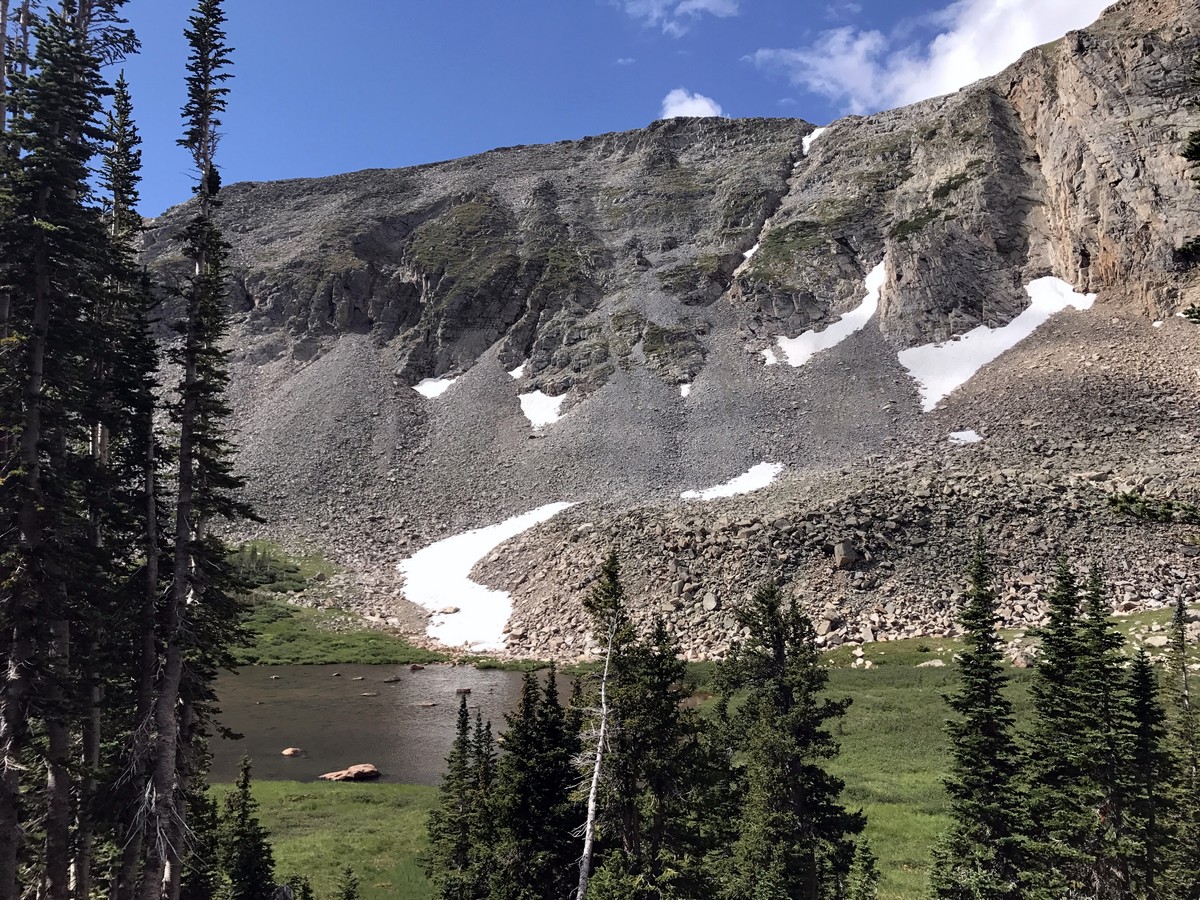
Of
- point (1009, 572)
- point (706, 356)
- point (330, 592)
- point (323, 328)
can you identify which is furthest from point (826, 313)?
point (323, 328)

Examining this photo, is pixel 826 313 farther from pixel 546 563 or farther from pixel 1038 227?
pixel 546 563

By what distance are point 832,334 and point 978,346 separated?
1843 cm

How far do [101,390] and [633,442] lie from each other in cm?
6894

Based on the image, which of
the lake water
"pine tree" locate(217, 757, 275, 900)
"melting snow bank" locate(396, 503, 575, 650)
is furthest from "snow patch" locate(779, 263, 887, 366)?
"pine tree" locate(217, 757, 275, 900)

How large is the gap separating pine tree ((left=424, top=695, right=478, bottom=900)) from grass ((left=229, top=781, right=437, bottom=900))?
2.54 m

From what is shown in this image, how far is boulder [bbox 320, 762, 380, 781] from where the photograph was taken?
1384 inches

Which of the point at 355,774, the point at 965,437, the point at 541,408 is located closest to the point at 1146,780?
the point at 355,774

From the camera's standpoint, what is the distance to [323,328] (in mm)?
120875

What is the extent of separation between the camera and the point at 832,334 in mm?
94000

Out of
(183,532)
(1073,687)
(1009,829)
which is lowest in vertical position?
(1009,829)

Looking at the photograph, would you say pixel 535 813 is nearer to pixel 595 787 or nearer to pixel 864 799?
pixel 595 787

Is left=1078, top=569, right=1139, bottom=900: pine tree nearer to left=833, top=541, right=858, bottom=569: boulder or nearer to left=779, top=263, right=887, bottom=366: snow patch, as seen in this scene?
left=833, top=541, right=858, bottom=569: boulder

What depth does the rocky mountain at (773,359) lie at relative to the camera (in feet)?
179

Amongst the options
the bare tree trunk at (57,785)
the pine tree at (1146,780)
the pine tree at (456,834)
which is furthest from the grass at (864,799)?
the bare tree trunk at (57,785)
